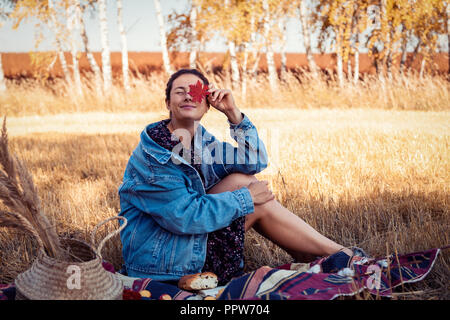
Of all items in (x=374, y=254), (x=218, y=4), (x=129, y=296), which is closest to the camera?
(x=129, y=296)

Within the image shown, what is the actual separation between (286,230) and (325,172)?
2.00 m

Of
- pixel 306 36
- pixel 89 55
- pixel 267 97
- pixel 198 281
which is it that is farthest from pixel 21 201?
pixel 306 36

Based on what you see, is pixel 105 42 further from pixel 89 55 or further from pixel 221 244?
pixel 221 244

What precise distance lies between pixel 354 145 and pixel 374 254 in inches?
121

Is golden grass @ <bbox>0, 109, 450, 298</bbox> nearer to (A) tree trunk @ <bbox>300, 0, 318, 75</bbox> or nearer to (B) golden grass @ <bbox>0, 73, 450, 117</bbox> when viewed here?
(B) golden grass @ <bbox>0, 73, 450, 117</bbox>

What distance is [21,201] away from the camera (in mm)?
1749

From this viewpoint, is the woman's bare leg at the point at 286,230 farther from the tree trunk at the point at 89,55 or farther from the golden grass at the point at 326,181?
the tree trunk at the point at 89,55

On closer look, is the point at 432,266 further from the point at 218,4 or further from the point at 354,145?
the point at 218,4

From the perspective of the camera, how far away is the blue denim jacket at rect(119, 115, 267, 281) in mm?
2107

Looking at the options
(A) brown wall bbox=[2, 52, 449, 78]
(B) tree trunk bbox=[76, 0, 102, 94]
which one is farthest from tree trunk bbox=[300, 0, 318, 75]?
(B) tree trunk bbox=[76, 0, 102, 94]

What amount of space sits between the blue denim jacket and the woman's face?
0.79 ft

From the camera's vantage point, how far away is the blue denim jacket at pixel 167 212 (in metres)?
2.11
